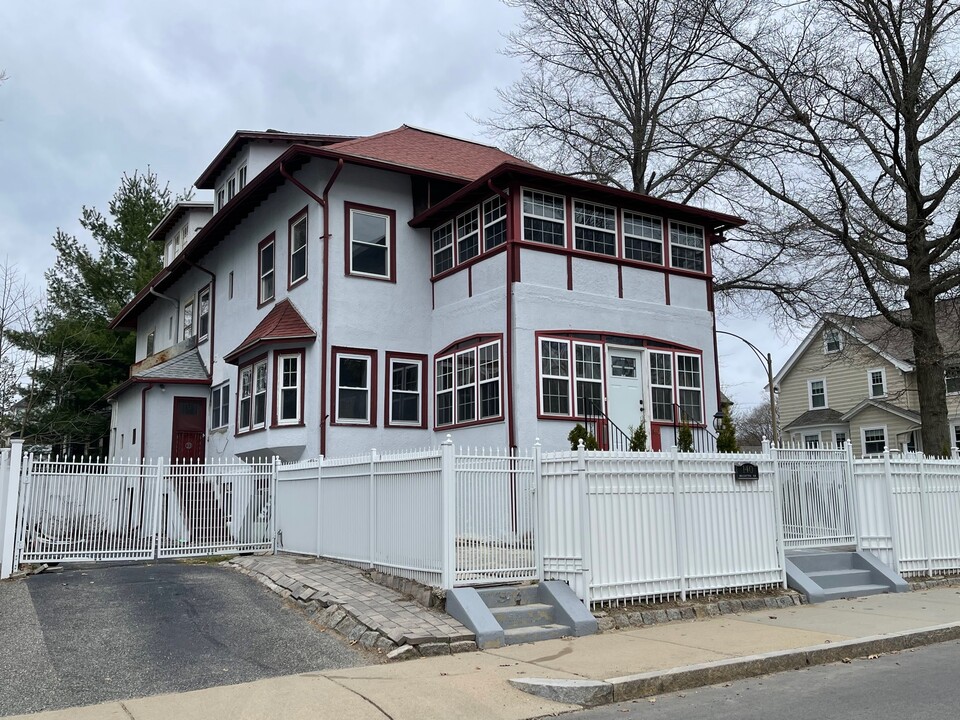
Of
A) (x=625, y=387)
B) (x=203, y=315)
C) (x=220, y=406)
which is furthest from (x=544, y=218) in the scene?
(x=203, y=315)

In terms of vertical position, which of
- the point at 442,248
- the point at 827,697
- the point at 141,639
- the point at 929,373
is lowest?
the point at 827,697

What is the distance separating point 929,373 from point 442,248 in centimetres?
1172

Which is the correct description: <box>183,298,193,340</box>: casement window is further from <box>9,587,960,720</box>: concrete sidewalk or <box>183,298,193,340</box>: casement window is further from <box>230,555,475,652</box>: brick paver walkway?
<box>9,587,960,720</box>: concrete sidewalk

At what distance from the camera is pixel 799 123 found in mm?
20516

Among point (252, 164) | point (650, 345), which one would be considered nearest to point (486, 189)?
point (650, 345)

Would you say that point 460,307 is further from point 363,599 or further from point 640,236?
point 363,599

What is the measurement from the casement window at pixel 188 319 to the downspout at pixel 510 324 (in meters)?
13.5

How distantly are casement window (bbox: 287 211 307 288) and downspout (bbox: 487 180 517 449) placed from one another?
15.4ft

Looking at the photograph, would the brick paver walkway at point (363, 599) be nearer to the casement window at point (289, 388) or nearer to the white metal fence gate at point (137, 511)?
the white metal fence gate at point (137, 511)

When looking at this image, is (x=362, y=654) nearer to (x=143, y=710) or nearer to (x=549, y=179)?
(x=143, y=710)

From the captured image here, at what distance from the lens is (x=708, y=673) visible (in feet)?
26.0

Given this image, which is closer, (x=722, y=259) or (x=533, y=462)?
(x=533, y=462)

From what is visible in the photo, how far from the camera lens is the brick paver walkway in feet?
29.3

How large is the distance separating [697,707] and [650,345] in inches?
454
